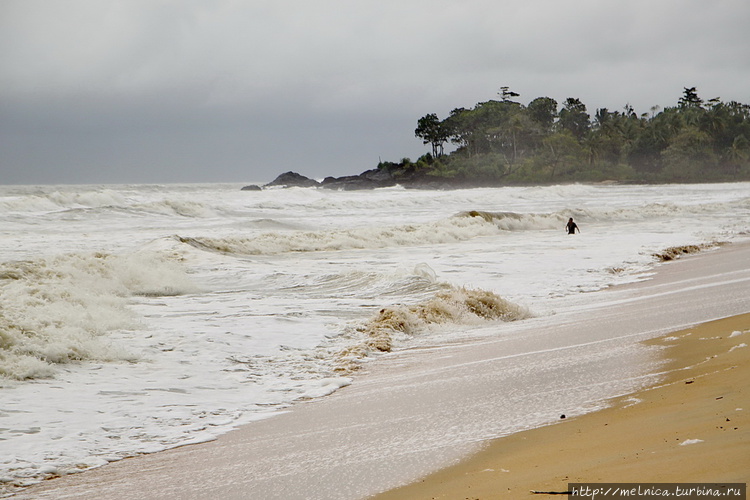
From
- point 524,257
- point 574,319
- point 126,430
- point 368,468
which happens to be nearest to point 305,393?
point 126,430

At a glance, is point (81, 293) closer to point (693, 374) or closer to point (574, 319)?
point (574, 319)

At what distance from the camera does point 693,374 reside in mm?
4582

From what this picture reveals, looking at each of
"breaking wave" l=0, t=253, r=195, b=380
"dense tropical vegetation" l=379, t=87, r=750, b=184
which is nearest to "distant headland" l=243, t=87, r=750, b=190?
"dense tropical vegetation" l=379, t=87, r=750, b=184

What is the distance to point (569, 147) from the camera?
119 metres

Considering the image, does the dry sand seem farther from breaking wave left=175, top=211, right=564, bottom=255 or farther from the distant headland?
Result: the distant headland

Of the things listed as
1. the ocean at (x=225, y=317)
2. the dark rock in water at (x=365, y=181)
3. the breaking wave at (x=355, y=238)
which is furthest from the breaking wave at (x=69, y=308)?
the dark rock in water at (x=365, y=181)

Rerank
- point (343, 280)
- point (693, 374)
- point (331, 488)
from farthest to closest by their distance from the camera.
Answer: point (343, 280) < point (693, 374) < point (331, 488)

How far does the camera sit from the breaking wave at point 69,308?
6.70 m

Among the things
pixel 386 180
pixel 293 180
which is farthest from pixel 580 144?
pixel 293 180

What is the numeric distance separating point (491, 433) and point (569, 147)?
12102 cm

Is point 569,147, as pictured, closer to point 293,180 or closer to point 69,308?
point 293,180

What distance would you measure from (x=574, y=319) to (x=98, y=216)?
97.3 ft

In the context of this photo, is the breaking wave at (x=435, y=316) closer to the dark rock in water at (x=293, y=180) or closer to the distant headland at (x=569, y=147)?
the distant headland at (x=569, y=147)

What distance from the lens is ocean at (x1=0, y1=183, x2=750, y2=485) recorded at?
17.0ft
